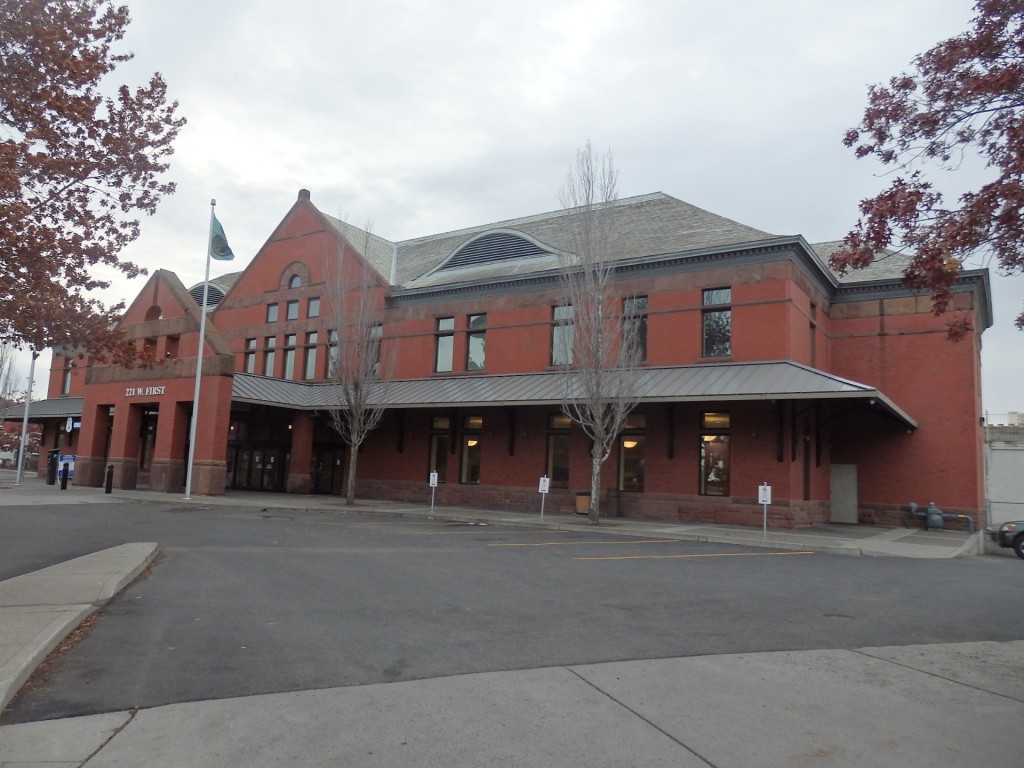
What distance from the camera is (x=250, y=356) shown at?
36156mm

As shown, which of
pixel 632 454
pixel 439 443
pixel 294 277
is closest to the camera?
pixel 632 454

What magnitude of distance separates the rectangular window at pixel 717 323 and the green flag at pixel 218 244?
674 inches

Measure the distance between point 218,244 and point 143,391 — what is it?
768 centimetres

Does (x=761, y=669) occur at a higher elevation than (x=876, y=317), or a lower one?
lower

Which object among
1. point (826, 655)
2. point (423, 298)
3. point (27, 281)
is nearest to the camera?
point (826, 655)

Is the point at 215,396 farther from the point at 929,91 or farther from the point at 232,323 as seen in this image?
the point at 929,91

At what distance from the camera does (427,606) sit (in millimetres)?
8680

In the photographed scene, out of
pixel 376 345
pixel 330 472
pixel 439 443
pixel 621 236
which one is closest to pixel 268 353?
pixel 330 472

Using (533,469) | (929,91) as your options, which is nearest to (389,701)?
(929,91)

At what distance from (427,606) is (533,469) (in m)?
17.9

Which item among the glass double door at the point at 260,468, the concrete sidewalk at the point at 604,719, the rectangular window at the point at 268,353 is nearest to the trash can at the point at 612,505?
the glass double door at the point at 260,468

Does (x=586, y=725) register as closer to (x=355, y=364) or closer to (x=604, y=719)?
(x=604, y=719)

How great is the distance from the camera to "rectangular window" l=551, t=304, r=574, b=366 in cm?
2556

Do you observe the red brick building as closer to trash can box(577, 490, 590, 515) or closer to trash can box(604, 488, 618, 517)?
trash can box(604, 488, 618, 517)
